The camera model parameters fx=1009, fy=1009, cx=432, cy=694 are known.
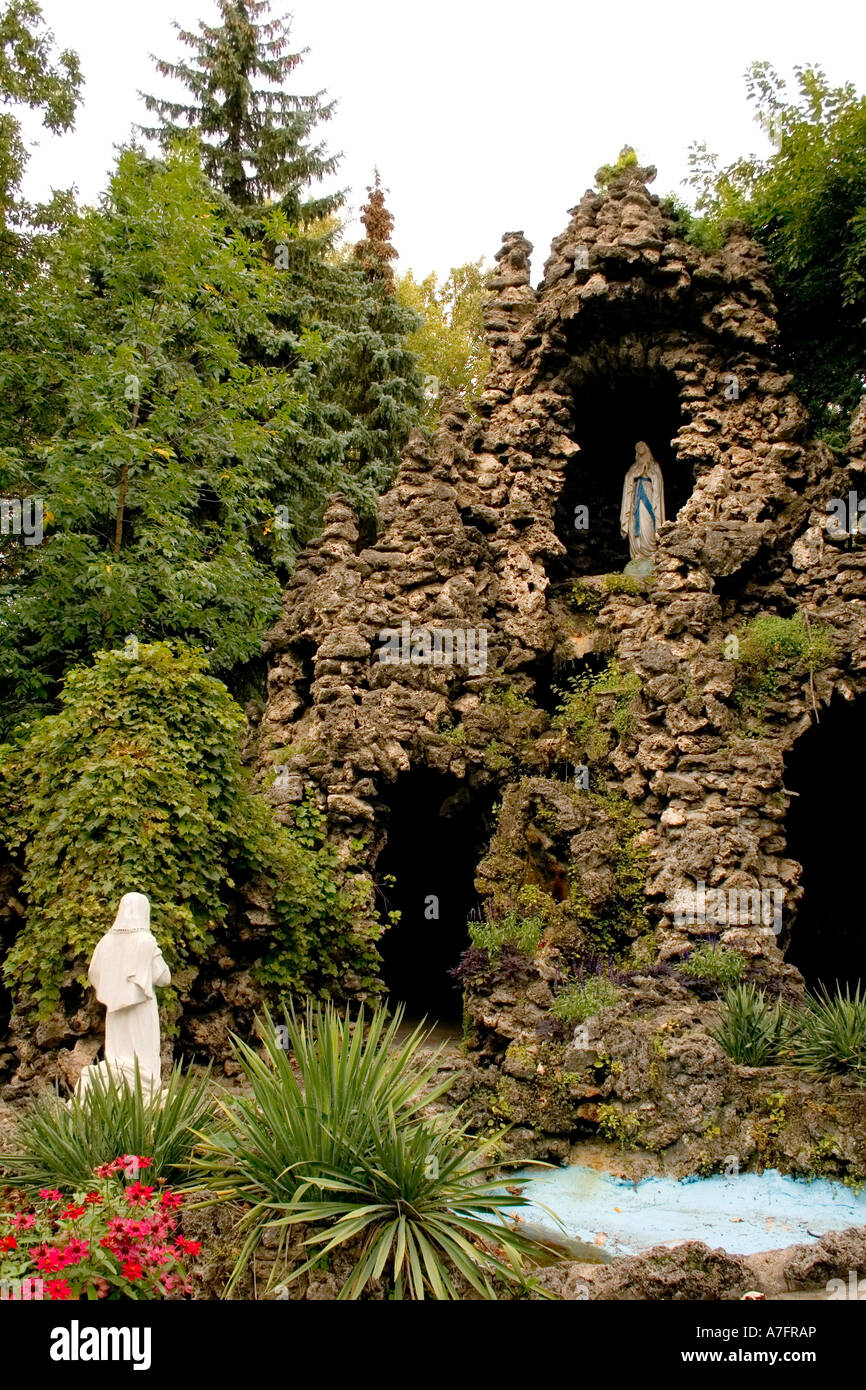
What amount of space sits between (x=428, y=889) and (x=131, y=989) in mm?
8898

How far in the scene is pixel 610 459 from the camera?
18266 mm

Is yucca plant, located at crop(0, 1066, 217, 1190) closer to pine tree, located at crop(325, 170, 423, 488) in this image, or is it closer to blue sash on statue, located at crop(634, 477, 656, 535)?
blue sash on statue, located at crop(634, 477, 656, 535)

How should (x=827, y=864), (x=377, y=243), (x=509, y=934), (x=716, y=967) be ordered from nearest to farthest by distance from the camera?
(x=716, y=967) → (x=509, y=934) → (x=827, y=864) → (x=377, y=243)

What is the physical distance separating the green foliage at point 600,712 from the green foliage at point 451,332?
43.0 feet

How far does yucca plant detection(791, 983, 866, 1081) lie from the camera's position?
8.02m

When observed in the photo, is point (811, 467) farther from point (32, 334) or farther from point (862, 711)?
point (32, 334)

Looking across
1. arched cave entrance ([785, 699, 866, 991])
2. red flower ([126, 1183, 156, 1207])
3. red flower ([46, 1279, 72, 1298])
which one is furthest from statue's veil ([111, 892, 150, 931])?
arched cave entrance ([785, 699, 866, 991])

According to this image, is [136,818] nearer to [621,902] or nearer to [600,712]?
[621,902]

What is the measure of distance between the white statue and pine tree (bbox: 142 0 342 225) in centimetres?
907

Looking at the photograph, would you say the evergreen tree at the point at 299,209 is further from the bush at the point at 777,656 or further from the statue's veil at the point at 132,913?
the statue's veil at the point at 132,913

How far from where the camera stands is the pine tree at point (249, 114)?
19828mm

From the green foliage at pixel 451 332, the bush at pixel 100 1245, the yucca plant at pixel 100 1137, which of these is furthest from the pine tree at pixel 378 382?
the bush at pixel 100 1245

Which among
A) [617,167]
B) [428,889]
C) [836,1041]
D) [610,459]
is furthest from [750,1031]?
[617,167]
